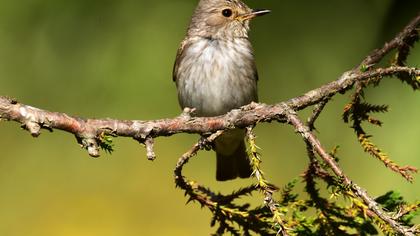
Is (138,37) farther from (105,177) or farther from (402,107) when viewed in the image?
(402,107)

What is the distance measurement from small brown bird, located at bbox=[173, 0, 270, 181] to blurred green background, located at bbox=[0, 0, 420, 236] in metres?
0.10

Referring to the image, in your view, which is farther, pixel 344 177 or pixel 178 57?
pixel 178 57

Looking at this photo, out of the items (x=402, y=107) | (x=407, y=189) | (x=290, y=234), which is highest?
(x=402, y=107)

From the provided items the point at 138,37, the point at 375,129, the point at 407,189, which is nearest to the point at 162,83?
the point at 138,37

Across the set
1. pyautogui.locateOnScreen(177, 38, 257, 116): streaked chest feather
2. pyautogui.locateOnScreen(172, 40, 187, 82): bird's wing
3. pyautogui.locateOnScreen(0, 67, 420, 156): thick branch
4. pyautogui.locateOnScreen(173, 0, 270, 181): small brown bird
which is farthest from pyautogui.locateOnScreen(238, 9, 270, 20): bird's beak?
pyautogui.locateOnScreen(0, 67, 420, 156): thick branch

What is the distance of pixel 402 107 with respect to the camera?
12.6 feet

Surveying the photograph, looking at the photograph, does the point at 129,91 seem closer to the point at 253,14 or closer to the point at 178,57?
the point at 178,57

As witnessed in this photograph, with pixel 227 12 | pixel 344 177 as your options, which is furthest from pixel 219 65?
pixel 344 177

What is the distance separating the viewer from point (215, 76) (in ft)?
13.5

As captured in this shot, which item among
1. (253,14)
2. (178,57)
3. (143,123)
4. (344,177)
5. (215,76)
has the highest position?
(253,14)

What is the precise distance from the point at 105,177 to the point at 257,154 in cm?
219

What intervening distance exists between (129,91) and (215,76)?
0.49m

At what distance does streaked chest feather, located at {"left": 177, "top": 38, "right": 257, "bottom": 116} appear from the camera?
412 cm

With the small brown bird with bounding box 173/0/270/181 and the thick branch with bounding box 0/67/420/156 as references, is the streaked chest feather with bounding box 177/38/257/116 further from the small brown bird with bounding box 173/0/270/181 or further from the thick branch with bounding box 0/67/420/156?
the thick branch with bounding box 0/67/420/156
